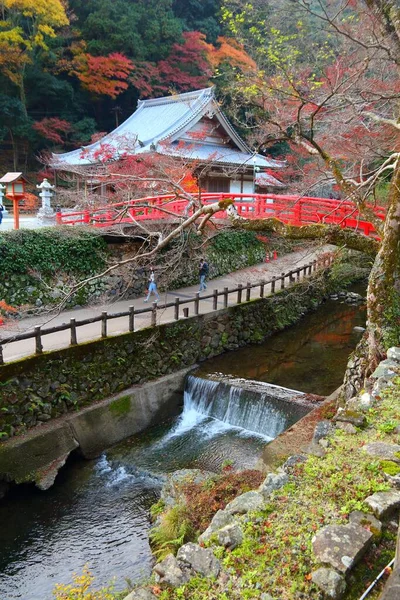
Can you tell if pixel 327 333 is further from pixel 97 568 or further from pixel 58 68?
pixel 58 68

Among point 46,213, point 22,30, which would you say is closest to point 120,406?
point 46,213

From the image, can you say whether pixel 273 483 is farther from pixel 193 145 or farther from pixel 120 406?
pixel 193 145

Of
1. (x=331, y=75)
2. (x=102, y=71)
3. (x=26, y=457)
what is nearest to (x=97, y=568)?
(x=26, y=457)

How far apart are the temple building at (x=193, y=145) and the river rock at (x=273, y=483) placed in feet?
51.7

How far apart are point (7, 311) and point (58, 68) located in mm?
23850

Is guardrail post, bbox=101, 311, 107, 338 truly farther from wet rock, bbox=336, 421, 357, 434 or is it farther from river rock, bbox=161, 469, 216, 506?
wet rock, bbox=336, 421, 357, 434

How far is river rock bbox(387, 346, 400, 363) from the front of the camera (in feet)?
22.2

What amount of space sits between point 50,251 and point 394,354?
980 centimetres

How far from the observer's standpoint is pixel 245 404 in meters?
10.4

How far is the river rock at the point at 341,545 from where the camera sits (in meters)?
3.24

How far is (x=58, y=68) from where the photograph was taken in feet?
96.9

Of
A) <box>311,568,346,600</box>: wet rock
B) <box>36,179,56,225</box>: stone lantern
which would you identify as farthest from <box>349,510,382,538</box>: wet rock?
<box>36,179,56,225</box>: stone lantern

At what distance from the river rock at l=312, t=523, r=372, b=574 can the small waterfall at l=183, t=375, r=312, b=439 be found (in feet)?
20.5

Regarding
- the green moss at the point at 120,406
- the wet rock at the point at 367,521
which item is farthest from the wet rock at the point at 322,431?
the green moss at the point at 120,406
